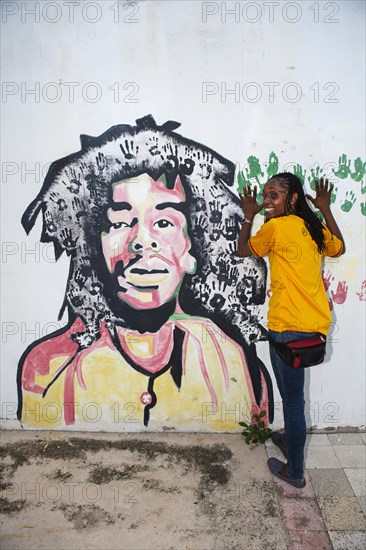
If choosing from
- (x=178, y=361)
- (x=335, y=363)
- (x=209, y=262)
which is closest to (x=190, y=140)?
(x=209, y=262)

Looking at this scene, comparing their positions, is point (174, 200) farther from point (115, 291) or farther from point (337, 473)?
point (337, 473)

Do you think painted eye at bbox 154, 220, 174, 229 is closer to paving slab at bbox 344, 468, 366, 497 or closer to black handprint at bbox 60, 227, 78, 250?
Answer: black handprint at bbox 60, 227, 78, 250

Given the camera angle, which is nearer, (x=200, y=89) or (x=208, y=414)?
(x=200, y=89)

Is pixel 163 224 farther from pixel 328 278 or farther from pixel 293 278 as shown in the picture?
pixel 328 278

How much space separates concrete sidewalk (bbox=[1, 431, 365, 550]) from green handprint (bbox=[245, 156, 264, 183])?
6.73 feet

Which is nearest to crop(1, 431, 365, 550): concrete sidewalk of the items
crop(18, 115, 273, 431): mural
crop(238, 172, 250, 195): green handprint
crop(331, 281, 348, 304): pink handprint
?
crop(18, 115, 273, 431): mural

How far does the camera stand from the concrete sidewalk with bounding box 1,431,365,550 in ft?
8.71

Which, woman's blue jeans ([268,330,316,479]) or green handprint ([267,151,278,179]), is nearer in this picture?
woman's blue jeans ([268,330,316,479])

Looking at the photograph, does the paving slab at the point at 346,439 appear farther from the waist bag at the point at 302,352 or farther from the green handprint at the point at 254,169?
the green handprint at the point at 254,169

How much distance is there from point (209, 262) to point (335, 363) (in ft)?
4.23

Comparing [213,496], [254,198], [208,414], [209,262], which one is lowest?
[213,496]

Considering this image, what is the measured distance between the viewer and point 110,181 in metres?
3.41

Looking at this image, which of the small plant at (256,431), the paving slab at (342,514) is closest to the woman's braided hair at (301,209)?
the small plant at (256,431)

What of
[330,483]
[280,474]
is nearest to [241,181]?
[280,474]
